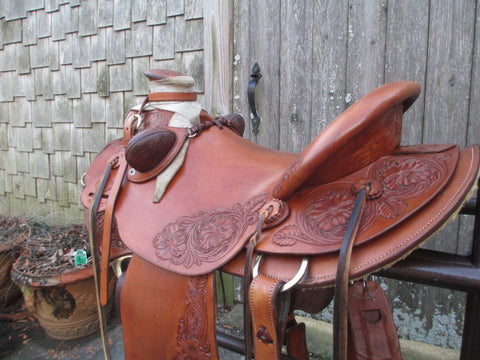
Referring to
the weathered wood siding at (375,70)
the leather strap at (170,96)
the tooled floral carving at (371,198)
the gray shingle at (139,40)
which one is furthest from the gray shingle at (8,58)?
the tooled floral carving at (371,198)

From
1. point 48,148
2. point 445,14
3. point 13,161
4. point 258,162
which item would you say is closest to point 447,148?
point 258,162

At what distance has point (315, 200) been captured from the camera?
0.65m

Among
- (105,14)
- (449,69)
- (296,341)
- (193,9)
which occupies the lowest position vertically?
(296,341)

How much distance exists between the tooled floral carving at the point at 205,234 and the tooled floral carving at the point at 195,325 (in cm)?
5

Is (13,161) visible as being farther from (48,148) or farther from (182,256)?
(182,256)

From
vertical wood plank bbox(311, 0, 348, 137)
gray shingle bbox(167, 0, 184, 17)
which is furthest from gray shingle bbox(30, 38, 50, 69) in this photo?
vertical wood plank bbox(311, 0, 348, 137)

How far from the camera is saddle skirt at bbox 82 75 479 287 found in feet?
1.82

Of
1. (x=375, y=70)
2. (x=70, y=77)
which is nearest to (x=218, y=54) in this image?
(x=375, y=70)

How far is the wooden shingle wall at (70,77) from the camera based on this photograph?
2.15 meters

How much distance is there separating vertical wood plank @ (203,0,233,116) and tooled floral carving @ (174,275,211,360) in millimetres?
1365

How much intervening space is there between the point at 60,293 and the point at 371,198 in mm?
1853

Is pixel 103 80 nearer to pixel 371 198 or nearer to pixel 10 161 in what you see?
pixel 10 161

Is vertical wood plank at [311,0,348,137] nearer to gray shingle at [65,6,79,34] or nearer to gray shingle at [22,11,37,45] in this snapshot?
gray shingle at [65,6,79,34]

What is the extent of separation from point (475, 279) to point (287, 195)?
347 mm
